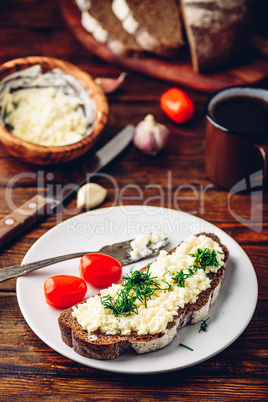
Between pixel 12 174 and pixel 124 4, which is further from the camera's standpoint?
pixel 124 4

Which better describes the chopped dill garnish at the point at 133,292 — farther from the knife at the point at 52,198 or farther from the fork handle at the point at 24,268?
the knife at the point at 52,198

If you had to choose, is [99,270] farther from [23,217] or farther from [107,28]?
[107,28]

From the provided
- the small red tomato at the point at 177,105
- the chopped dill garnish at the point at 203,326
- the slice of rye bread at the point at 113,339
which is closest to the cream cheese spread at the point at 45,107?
the small red tomato at the point at 177,105

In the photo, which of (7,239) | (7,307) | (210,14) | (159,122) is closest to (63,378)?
(7,307)

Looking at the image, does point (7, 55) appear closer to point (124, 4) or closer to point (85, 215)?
point (124, 4)

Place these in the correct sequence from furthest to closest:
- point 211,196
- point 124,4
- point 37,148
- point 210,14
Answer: point 124,4 → point 210,14 → point 211,196 → point 37,148

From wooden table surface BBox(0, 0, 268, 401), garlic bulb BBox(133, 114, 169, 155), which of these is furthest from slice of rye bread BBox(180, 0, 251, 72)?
garlic bulb BBox(133, 114, 169, 155)
